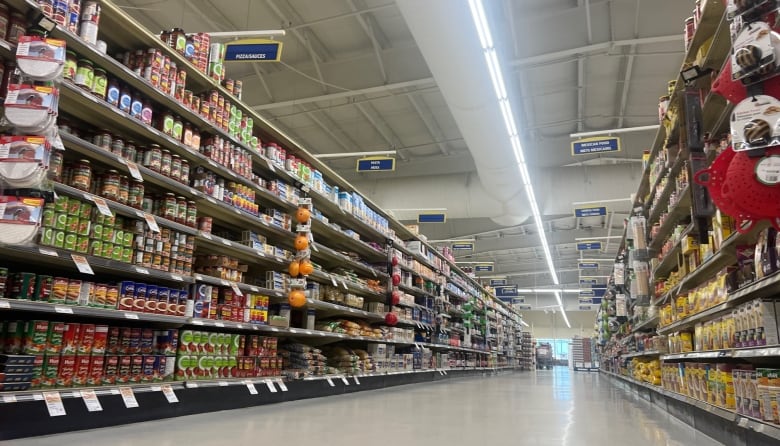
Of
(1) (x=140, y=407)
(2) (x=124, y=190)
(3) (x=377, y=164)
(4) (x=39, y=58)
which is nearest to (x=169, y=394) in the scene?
(1) (x=140, y=407)

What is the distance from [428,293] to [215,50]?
723 cm

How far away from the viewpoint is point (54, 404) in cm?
297

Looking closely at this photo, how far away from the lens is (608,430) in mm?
3984

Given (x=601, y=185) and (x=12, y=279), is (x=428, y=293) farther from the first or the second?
(x=12, y=279)

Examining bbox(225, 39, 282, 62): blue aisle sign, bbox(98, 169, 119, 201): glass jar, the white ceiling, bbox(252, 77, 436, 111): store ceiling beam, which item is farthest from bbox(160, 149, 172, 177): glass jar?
bbox(252, 77, 436, 111): store ceiling beam

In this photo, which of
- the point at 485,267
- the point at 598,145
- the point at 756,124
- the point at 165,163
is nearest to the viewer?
the point at 756,124

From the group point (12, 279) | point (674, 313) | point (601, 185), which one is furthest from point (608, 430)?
point (601, 185)

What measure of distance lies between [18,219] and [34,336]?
2.36ft

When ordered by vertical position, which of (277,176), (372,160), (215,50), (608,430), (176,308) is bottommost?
(608,430)

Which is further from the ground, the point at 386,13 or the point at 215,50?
the point at 386,13

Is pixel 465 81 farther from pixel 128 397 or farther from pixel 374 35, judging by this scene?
pixel 128 397

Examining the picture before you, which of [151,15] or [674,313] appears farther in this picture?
[151,15]

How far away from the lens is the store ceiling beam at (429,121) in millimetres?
12203

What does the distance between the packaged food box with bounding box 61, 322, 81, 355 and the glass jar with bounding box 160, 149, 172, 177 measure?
1.36m
